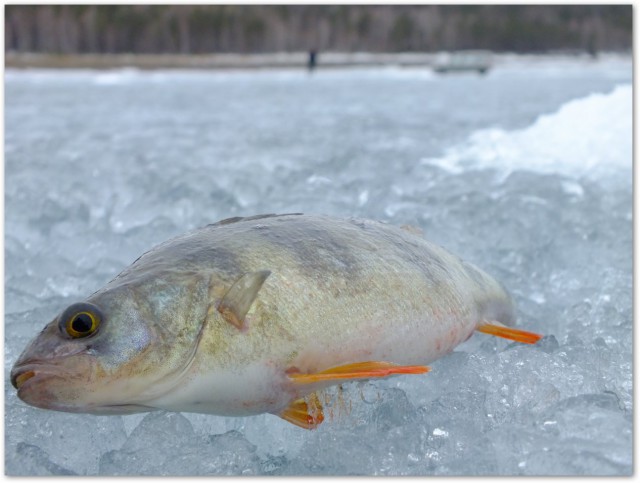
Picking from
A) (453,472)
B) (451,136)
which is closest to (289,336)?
(453,472)

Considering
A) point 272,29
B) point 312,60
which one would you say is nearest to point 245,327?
point 312,60

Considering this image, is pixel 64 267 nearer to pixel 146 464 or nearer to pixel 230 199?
pixel 230 199

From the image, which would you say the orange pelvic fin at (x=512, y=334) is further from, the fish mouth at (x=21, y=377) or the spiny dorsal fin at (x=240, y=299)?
the fish mouth at (x=21, y=377)

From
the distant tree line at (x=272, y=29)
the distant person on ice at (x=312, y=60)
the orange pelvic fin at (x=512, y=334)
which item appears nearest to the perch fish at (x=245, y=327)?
the orange pelvic fin at (x=512, y=334)

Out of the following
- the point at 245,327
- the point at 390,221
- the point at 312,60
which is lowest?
the point at 312,60

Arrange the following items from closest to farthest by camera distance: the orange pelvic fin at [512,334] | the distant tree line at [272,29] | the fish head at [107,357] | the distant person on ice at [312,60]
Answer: the fish head at [107,357], the orange pelvic fin at [512,334], the distant tree line at [272,29], the distant person on ice at [312,60]

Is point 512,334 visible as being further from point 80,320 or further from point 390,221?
point 390,221
